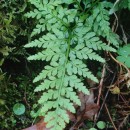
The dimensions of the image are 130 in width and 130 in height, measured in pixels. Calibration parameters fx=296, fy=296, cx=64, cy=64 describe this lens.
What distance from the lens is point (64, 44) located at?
2.25 m

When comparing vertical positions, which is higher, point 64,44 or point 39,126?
point 64,44

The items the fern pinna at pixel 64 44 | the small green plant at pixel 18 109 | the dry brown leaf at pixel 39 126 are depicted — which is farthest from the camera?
the small green plant at pixel 18 109

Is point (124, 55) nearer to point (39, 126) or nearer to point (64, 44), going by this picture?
point (64, 44)

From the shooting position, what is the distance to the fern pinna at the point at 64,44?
208 cm

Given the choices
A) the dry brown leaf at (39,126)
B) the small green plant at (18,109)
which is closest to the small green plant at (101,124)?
the dry brown leaf at (39,126)

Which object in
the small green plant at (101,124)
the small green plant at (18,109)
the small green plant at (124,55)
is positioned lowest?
the small green plant at (101,124)

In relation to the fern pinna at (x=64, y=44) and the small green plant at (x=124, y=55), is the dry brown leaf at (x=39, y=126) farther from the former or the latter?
the small green plant at (x=124, y=55)

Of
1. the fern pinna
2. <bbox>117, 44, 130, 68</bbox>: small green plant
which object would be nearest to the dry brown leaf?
the fern pinna

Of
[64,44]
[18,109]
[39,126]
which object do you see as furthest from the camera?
[18,109]

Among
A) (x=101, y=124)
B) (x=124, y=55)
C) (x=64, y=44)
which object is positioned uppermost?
(x=64, y=44)

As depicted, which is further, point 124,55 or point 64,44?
point 124,55

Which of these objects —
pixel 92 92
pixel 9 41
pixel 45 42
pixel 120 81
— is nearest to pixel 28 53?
pixel 9 41

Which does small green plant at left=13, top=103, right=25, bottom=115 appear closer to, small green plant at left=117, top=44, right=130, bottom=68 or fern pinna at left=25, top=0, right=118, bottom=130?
fern pinna at left=25, top=0, right=118, bottom=130

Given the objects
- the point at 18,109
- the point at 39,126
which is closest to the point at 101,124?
the point at 39,126
